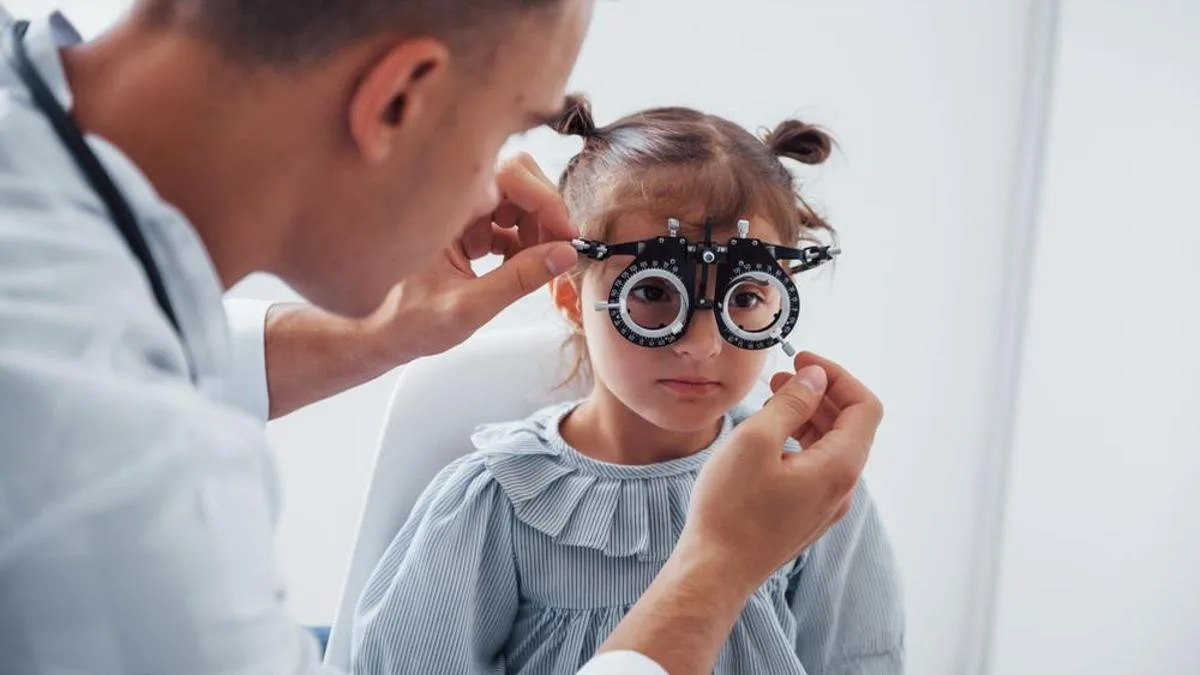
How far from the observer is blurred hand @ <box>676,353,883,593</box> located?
0.91 meters

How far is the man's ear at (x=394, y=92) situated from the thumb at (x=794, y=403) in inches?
16.1

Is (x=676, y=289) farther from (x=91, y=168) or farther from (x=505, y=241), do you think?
(x=91, y=168)

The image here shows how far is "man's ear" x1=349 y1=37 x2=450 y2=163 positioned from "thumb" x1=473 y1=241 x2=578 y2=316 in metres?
0.33

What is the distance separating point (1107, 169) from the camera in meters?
1.71

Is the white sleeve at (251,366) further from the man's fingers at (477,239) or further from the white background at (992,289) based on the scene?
the white background at (992,289)

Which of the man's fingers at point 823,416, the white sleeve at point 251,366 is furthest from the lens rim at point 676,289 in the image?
the white sleeve at point 251,366

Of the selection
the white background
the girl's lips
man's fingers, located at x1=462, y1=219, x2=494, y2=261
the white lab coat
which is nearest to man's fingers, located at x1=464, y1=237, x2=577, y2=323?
man's fingers, located at x1=462, y1=219, x2=494, y2=261

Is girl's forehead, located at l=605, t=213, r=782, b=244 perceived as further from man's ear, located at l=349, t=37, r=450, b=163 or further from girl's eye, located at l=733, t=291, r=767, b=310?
man's ear, located at l=349, t=37, r=450, b=163

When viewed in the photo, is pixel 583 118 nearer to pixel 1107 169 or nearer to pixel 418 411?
pixel 418 411

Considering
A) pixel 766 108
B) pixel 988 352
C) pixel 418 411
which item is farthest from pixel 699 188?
pixel 988 352

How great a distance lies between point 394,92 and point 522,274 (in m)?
0.38

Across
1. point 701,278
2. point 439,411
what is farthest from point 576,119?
point 439,411

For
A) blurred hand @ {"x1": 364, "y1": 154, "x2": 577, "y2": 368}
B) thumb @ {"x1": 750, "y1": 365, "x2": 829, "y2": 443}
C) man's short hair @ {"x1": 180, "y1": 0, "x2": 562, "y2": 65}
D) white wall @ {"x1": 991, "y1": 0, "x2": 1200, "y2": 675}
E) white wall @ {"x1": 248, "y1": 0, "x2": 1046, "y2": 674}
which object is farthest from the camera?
white wall @ {"x1": 248, "y1": 0, "x2": 1046, "y2": 674}

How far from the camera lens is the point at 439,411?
141cm
